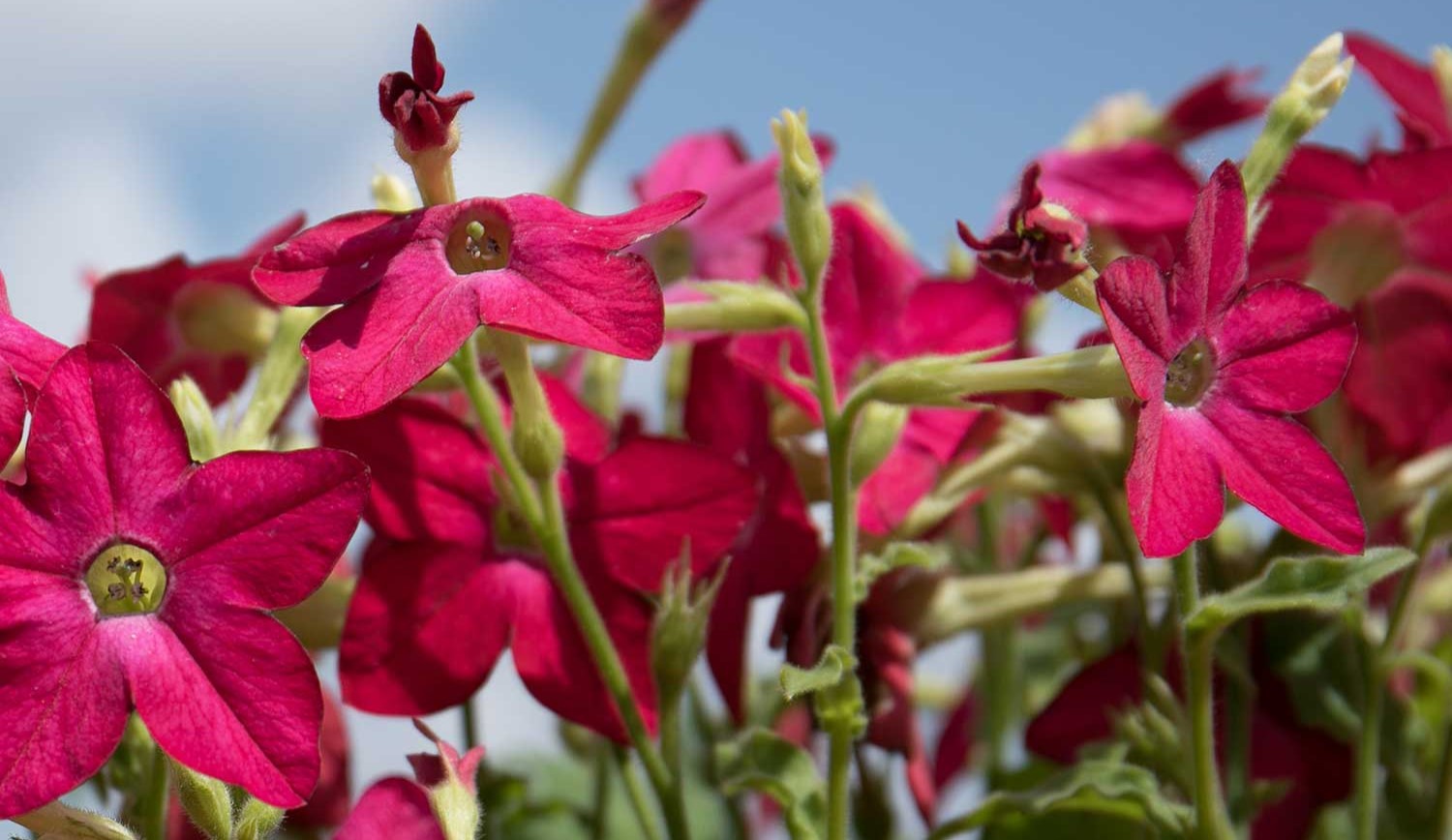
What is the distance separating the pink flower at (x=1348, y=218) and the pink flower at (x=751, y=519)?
27 centimetres

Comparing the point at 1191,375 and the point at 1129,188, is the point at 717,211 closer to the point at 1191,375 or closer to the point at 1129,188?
the point at 1129,188

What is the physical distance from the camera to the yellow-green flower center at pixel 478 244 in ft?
1.99

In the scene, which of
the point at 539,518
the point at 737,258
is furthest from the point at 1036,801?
the point at 737,258

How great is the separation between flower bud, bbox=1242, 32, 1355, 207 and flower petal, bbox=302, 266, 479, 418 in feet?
1.17

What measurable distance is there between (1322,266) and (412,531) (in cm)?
50

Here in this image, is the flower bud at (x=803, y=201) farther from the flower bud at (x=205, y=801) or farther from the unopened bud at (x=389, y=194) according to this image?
the flower bud at (x=205, y=801)

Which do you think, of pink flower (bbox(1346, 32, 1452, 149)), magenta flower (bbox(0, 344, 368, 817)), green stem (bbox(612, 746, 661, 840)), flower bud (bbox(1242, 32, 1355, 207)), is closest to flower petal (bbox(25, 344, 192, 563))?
magenta flower (bbox(0, 344, 368, 817))

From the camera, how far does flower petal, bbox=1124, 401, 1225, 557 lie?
0.54 m

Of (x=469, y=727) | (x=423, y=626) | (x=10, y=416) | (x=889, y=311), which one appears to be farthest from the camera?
(x=889, y=311)

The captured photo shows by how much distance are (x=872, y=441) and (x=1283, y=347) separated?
187 mm

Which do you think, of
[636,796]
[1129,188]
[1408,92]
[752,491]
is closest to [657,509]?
[752,491]

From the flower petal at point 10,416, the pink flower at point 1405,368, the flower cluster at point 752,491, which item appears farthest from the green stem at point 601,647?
the pink flower at point 1405,368

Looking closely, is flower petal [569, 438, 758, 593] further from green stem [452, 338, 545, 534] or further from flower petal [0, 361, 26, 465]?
flower petal [0, 361, 26, 465]

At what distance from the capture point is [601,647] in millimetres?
659
